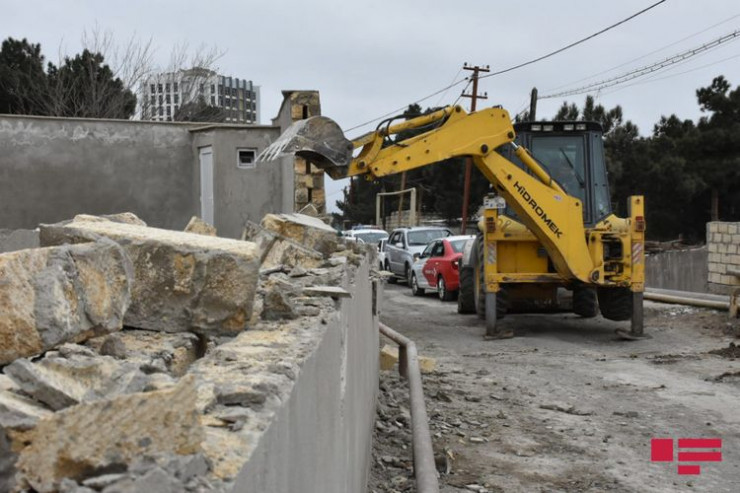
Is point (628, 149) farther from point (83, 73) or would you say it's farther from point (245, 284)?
point (245, 284)

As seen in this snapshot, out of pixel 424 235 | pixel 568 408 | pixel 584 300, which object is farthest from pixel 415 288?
pixel 568 408

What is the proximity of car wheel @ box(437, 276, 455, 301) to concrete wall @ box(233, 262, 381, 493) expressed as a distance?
49.6 feet

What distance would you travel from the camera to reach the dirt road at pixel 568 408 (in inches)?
250

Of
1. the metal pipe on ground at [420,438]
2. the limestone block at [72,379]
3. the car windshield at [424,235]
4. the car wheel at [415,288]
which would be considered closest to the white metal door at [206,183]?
the metal pipe on ground at [420,438]

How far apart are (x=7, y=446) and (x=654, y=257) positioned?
25.6 m

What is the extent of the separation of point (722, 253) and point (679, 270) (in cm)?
591

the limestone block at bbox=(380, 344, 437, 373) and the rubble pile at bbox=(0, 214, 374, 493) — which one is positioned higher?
the rubble pile at bbox=(0, 214, 374, 493)

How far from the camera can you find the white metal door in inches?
597

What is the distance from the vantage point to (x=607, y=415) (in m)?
8.22

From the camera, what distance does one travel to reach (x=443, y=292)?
20531 millimetres

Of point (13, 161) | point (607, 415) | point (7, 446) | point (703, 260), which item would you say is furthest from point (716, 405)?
point (703, 260)

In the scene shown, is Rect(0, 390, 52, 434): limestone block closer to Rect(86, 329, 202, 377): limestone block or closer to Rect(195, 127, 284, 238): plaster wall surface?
Rect(86, 329, 202, 377): limestone block

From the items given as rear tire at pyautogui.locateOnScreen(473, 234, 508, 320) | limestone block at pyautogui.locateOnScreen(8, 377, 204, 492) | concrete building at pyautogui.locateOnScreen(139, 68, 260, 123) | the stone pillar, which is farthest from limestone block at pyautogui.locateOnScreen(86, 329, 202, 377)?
concrete building at pyautogui.locateOnScreen(139, 68, 260, 123)

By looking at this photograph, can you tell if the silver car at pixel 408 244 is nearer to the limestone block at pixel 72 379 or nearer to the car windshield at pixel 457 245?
the car windshield at pixel 457 245
